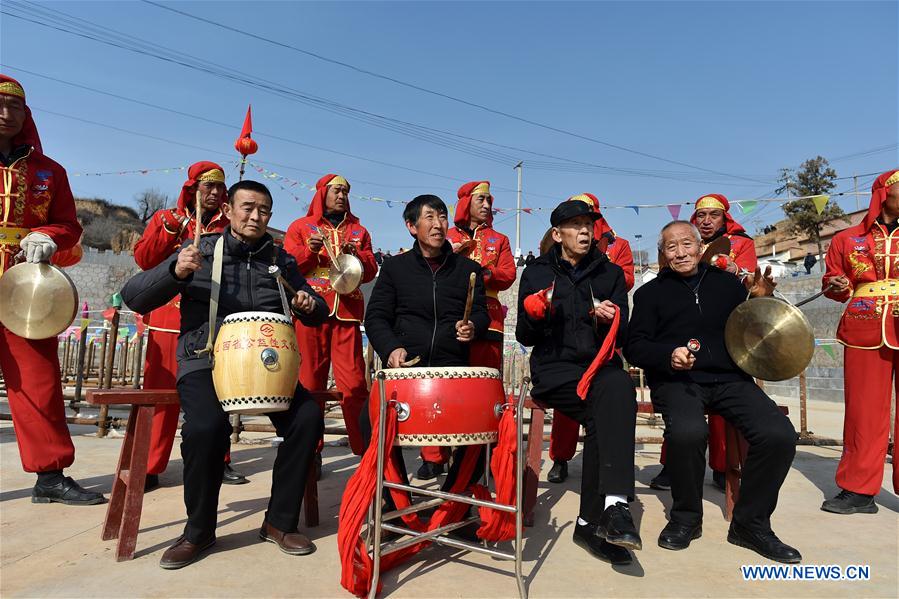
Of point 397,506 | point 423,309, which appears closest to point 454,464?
point 397,506

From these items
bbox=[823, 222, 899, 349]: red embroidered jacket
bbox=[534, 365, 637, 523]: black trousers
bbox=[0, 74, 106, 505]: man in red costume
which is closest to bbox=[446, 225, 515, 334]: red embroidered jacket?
bbox=[534, 365, 637, 523]: black trousers

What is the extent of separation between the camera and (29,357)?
353 centimetres

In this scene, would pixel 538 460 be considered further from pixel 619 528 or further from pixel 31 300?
pixel 31 300

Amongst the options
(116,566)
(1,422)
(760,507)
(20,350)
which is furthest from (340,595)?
(1,422)

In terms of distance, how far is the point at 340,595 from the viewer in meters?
2.32

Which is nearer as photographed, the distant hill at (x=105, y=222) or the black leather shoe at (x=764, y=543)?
the black leather shoe at (x=764, y=543)

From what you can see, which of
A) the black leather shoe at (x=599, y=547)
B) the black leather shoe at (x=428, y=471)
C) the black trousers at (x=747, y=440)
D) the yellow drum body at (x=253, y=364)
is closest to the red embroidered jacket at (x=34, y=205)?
the yellow drum body at (x=253, y=364)

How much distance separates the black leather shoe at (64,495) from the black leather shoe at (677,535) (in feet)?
10.7

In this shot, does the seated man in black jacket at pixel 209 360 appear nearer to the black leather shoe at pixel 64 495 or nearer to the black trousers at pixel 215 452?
the black trousers at pixel 215 452

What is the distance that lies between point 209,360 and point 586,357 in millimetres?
1980

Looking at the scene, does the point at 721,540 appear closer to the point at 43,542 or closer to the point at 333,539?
the point at 333,539

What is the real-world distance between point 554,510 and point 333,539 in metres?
1.42

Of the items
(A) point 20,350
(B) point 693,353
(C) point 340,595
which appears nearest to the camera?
(C) point 340,595

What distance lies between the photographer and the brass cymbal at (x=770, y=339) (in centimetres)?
303
